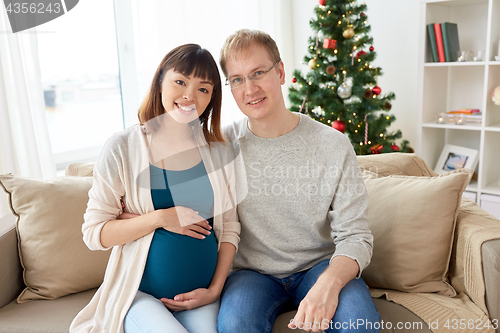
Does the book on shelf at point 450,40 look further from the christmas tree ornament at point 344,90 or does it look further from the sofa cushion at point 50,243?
the sofa cushion at point 50,243

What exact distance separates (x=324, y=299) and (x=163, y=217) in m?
0.51

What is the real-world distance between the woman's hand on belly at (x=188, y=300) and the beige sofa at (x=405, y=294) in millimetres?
239

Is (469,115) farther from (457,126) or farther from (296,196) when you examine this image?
(296,196)

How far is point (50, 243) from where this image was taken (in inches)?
59.1

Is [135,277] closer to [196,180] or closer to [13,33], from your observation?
[196,180]

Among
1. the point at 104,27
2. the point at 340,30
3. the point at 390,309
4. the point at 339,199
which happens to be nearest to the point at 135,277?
the point at 339,199

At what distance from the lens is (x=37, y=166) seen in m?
2.20

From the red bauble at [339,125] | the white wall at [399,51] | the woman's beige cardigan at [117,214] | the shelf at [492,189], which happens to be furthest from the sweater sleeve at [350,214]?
the white wall at [399,51]

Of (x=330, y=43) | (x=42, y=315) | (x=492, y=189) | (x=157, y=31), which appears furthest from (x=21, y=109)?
(x=492, y=189)

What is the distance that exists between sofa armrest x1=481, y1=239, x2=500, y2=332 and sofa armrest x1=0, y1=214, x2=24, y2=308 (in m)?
1.58

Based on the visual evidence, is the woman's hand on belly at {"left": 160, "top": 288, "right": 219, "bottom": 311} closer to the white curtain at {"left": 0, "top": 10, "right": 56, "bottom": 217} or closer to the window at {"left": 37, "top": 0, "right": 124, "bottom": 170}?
the white curtain at {"left": 0, "top": 10, "right": 56, "bottom": 217}

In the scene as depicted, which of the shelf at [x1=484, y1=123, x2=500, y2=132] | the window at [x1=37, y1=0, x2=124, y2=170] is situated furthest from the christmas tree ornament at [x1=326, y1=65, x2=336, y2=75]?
the window at [x1=37, y1=0, x2=124, y2=170]

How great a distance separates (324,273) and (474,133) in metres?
2.55

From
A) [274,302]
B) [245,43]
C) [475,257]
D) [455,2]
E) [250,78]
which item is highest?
[455,2]
